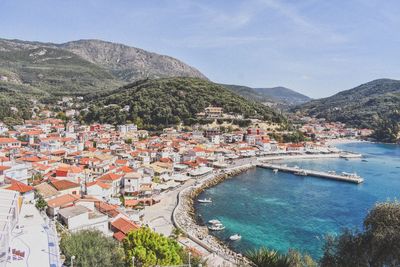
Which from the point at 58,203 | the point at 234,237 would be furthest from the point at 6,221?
the point at 234,237

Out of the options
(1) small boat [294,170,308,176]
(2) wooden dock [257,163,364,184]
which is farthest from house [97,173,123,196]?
(2) wooden dock [257,163,364,184]

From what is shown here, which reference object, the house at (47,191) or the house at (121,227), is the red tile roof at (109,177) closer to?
the house at (47,191)

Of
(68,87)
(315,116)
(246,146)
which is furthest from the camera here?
(315,116)

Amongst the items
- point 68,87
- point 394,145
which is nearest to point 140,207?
point 394,145

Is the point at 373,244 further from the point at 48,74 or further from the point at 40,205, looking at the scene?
the point at 48,74

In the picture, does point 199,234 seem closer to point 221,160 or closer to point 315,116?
point 221,160

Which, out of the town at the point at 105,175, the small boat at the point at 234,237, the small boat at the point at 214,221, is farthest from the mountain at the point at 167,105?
the small boat at the point at 234,237

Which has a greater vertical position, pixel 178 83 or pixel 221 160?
pixel 178 83

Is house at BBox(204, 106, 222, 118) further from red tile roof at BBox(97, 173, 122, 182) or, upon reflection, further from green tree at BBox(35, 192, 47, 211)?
green tree at BBox(35, 192, 47, 211)
